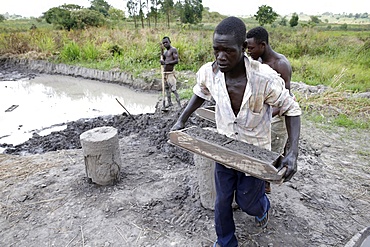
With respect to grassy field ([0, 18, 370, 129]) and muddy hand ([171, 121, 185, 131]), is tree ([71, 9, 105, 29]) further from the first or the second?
muddy hand ([171, 121, 185, 131])

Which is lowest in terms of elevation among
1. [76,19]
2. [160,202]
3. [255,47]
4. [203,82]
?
[160,202]

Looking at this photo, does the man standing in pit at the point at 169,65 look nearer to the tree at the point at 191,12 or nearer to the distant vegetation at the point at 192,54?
the distant vegetation at the point at 192,54

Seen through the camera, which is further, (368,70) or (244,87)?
(368,70)

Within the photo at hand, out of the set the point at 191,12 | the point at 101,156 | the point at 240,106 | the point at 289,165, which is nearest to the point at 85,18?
the point at 191,12

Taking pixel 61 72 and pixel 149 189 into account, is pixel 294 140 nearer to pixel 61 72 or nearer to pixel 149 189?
pixel 149 189

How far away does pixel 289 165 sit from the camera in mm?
1544

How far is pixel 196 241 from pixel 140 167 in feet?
5.05

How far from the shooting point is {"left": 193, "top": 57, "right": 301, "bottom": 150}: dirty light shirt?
1.66 metres

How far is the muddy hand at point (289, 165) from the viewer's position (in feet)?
4.98

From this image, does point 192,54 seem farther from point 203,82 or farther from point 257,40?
point 203,82

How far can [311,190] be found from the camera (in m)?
2.93

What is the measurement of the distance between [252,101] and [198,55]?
8.86m

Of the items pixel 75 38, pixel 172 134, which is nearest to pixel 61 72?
pixel 75 38

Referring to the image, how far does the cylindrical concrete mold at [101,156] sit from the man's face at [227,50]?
6.28 feet
